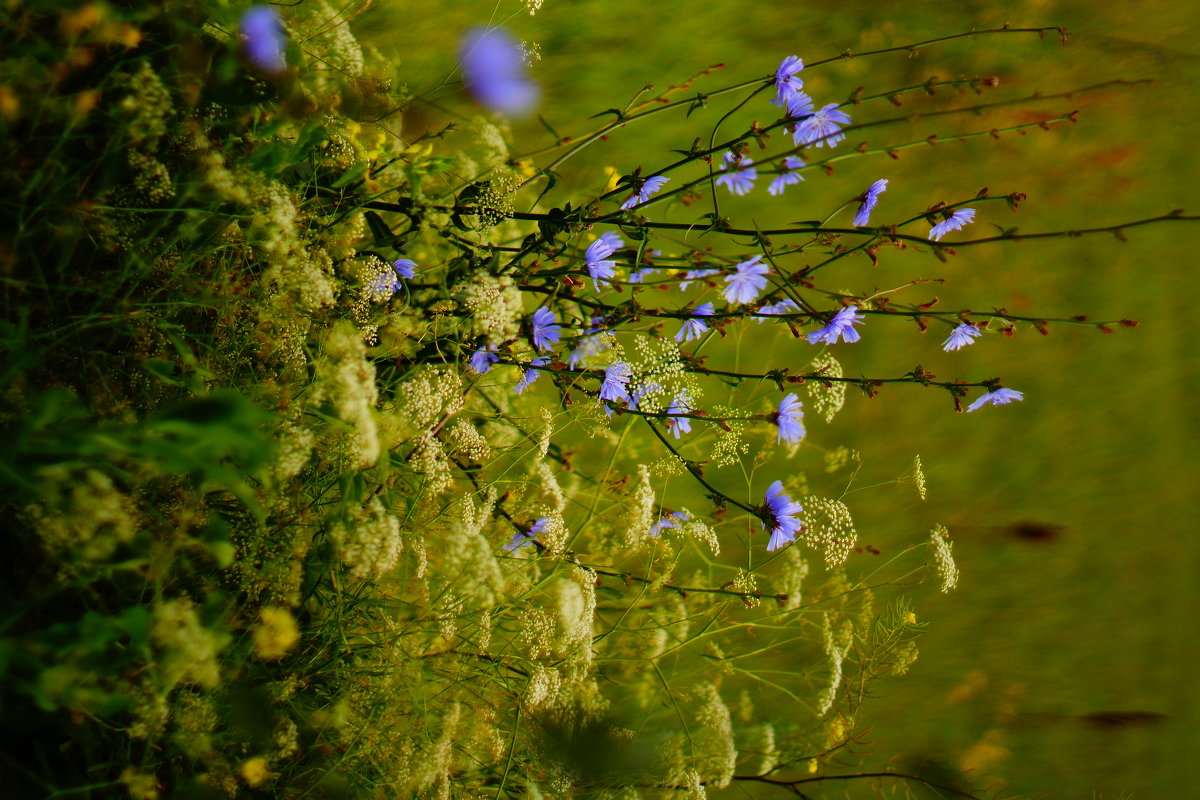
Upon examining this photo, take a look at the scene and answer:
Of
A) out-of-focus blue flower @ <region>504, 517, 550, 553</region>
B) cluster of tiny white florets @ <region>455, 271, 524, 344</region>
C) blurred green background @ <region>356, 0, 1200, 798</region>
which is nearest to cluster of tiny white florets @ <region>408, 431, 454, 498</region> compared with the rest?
cluster of tiny white florets @ <region>455, 271, 524, 344</region>

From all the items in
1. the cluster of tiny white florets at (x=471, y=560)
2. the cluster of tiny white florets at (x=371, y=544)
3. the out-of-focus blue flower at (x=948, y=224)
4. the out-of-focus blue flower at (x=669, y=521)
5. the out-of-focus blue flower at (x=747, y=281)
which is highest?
the out-of-focus blue flower at (x=948, y=224)

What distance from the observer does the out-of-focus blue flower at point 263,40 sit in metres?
0.86

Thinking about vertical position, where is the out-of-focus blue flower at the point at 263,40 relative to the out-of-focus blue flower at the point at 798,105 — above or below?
below

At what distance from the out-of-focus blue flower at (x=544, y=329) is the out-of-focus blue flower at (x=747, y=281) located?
0.23 m

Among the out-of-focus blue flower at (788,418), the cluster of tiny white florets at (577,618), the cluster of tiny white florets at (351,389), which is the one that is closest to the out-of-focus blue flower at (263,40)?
the cluster of tiny white florets at (351,389)

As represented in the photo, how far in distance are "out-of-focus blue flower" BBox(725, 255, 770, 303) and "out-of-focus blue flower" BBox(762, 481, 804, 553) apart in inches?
10.3

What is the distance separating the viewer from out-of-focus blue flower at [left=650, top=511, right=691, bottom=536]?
1251 mm

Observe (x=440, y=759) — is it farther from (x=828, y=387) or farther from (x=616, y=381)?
(x=828, y=387)

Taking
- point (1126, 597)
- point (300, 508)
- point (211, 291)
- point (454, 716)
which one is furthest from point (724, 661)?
point (1126, 597)

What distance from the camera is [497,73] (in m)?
1.49

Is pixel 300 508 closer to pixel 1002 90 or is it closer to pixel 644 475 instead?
pixel 644 475

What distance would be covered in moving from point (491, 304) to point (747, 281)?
331mm

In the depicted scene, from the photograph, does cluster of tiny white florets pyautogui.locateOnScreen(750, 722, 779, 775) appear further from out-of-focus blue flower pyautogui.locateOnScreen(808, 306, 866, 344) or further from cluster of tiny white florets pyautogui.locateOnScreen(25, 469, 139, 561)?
cluster of tiny white florets pyautogui.locateOnScreen(25, 469, 139, 561)

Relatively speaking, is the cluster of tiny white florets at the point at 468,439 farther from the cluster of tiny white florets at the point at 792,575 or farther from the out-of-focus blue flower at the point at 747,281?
the cluster of tiny white florets at the point at 792,575
